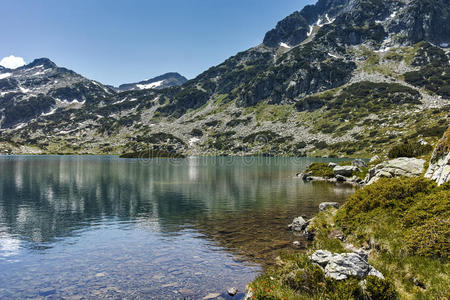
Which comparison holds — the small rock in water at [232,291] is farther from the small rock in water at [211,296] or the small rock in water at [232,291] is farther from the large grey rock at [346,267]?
the large grey rock at [346,267]

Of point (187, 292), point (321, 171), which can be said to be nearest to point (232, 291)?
point (187, 292)

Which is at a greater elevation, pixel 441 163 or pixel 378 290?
pixel 441 163

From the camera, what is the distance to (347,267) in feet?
43.0

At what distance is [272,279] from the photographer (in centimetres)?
1482

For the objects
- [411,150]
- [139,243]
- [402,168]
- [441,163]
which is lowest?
[139,243]

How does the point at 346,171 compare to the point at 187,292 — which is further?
the point at 346,171

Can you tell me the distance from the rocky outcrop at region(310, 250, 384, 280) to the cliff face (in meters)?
12.0

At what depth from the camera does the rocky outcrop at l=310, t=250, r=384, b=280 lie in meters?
12.8

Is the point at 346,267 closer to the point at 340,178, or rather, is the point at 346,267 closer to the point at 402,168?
the point at 402,168

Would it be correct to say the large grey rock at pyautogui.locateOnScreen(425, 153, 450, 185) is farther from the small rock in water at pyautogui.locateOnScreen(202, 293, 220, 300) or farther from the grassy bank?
the small rock in water at pyautogui.locateOnScreen(202, 293, 220, 300)

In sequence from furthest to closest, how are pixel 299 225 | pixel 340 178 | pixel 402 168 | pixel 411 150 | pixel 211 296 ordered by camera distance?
pixel 340 178 → pixel 411 150 → pixel 402 168 → pixel 299 225 → pixel 211 296

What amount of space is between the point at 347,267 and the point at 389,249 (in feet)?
18.3

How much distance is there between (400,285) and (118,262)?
17497 millimetres

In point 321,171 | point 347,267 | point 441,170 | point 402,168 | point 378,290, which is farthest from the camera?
point 321,171
